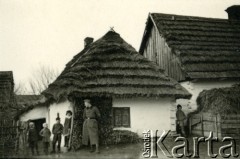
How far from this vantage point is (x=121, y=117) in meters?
15.4

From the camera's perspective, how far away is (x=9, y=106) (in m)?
25.0

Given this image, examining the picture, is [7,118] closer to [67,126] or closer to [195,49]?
[67,126]

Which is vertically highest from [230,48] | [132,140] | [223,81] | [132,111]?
[230,48]

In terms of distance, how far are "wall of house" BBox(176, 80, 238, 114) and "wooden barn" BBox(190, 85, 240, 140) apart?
45 cm

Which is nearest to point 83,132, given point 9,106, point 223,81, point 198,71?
point 198,71

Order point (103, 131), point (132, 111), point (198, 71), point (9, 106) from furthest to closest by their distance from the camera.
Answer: point (9, 106) → point (198, 71) → point (132, 111) → point (103, 131)

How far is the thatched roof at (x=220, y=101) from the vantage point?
15.5m

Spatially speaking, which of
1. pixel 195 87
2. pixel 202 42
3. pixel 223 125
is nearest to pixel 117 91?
pixel 223 125

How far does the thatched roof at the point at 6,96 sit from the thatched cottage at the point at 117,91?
8.76 m

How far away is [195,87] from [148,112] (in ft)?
13.9

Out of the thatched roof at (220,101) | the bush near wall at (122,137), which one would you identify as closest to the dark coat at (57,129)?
the bush near wall at (122,137)

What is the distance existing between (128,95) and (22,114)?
827 centimetres

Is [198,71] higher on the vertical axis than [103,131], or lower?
higher

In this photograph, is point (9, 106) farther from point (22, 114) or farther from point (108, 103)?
point (108, 103)
